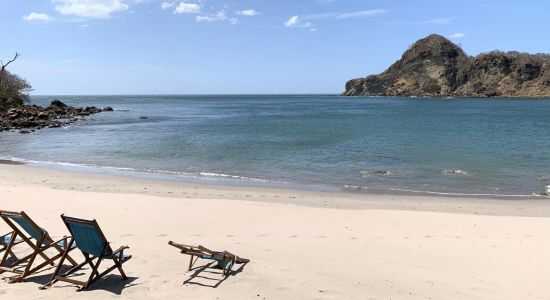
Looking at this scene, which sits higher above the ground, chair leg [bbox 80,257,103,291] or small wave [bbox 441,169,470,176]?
chair leg [bbox 80,257,103,291]

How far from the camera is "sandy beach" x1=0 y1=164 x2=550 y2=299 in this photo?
240 inches

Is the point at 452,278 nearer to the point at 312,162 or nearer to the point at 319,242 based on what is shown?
the point at 319,242

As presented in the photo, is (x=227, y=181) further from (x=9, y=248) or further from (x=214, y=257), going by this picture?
(x=9, y=248)

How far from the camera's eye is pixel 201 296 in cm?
577

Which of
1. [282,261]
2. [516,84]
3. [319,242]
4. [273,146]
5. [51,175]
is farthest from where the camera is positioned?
[516,84]

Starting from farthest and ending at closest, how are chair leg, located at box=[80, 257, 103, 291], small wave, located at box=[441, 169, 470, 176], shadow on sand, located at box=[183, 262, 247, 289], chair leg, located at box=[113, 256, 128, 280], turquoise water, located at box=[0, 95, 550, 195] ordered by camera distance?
small wave, located at box=[441, 169, 470, 176] → turquoise water, located at box=[0, 95, 550, 195] → shadow on sand, located at box=[183, 262, 247, 289] → chair leg, located at box=[113, 256, 128, 280] → chair leg, located at box=[80, 257, 103, 291]

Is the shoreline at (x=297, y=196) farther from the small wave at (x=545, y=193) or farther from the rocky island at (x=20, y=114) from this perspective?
the rocky island at (x=20, y=114)

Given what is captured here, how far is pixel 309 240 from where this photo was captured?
8500mm

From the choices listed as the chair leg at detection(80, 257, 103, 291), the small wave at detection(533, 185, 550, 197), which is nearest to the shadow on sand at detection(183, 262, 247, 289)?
the chair leg at detection(80, 257, 103, 291)

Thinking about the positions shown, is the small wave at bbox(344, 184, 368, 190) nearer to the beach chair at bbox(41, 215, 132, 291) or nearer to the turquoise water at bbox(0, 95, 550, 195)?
the turquoise water at bbox(0, 95, 550, 195)

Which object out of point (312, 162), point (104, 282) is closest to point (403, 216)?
point (104, 282)

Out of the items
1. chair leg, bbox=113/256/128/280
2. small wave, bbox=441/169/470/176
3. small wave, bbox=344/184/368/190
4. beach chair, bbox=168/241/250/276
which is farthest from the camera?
small wave, bbox=441/169/470/176

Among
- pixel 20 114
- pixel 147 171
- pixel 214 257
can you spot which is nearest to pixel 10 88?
pixel 20 114

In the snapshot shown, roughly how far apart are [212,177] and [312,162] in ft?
19.0
